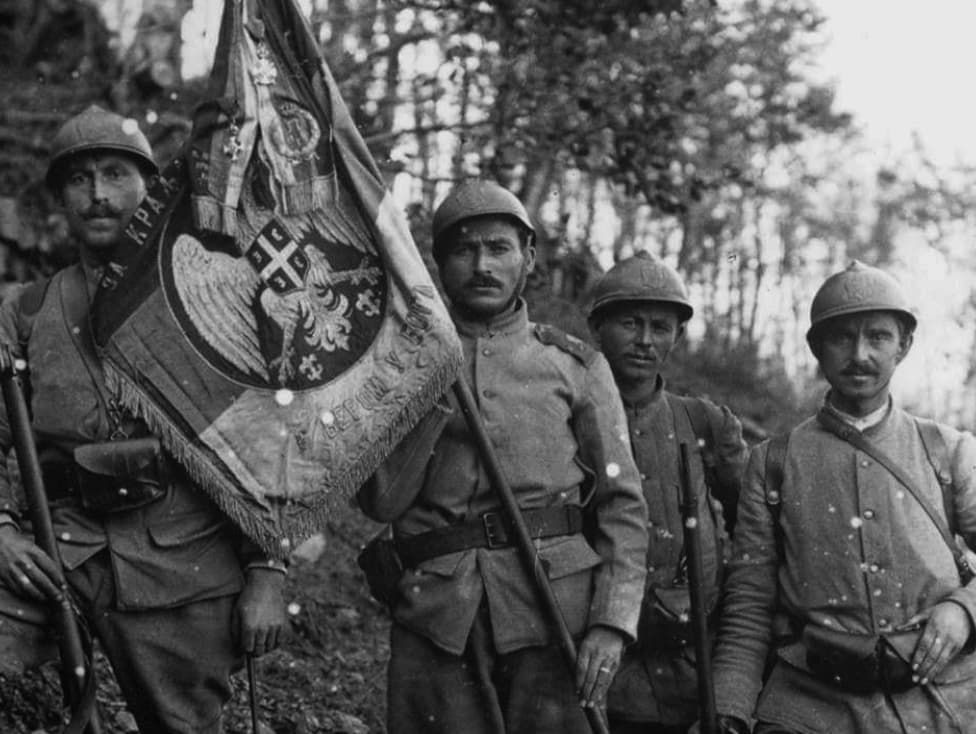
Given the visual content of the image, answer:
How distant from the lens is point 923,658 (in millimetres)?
4770

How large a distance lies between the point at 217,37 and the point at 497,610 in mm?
2363

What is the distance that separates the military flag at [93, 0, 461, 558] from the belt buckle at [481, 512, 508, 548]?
44cm

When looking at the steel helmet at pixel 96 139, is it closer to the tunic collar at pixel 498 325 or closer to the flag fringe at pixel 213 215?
the flag fringe at pixel 213 215

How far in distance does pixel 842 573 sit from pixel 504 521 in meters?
1.25

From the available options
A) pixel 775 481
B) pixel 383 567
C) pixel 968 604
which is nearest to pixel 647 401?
pixel 775 481

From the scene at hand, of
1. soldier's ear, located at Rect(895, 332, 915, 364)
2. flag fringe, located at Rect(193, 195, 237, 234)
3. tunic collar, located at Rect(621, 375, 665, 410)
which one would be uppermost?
flag fringe, located at Rect(193, 195, 237, 234)

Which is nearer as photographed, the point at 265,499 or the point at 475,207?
the point at 265,499

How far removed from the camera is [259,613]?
189 inches

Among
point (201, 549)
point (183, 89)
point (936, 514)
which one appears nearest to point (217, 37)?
point (201, 549)

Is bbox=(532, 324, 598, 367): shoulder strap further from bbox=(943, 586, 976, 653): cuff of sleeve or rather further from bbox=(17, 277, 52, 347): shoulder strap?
bbox=(17, 277, 52, 347): shoulder strap

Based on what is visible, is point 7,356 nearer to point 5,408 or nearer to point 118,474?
point 5,408

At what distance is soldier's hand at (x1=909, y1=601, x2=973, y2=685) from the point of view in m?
4.76

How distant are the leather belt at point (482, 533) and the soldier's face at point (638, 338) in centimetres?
111

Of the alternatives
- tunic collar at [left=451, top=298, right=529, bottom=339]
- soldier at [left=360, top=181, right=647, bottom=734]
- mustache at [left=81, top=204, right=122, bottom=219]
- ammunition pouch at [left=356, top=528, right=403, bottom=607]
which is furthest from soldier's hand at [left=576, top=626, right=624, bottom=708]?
mustache at [left=81, top=204, right=122, bottom=219]
